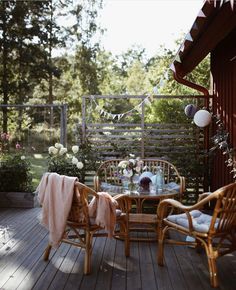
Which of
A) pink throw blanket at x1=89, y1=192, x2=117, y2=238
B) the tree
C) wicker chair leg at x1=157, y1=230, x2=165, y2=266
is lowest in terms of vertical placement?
wicker chair leg at x1=157, y1=230, x2=165, y2=266

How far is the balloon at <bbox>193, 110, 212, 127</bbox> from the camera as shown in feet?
17.7

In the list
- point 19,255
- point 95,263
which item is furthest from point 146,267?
point 19,255

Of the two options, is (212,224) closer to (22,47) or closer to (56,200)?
(56,200)

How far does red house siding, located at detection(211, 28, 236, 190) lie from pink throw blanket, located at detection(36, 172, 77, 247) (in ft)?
8.52

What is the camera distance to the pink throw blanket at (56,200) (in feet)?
10.2

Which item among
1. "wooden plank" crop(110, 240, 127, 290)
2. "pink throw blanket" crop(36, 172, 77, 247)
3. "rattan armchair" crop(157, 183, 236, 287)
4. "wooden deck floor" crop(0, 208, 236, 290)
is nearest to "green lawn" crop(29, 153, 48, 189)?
"wooden deck floor" crop(0, 208, 236, 290)

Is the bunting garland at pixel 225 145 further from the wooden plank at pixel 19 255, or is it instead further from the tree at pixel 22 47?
the tree at pixel 22 47

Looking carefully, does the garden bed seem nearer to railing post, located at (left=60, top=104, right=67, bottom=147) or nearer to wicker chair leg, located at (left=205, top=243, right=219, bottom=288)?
railing post, located at (left=60, top=104, right=67, bottom=147)

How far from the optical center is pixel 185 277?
3031mm

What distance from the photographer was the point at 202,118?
5410 millimetres

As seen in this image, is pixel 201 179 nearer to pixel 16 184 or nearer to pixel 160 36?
pixel 16 184

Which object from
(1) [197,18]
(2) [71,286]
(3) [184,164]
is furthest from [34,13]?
(2) [71,286]

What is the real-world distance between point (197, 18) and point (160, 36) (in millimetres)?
17284

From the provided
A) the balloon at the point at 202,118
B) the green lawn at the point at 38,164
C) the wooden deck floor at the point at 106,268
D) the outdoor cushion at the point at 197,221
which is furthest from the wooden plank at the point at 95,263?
the green lawn at the point at 38,164
